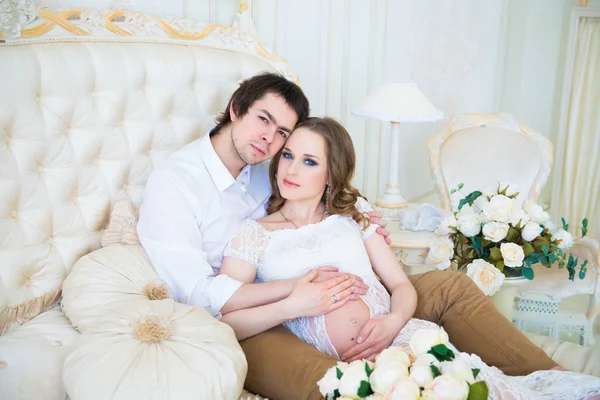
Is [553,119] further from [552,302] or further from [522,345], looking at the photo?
[522,345]

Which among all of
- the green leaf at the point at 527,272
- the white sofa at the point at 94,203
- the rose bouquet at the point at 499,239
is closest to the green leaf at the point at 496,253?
the rose bouquet at the point at 499,239

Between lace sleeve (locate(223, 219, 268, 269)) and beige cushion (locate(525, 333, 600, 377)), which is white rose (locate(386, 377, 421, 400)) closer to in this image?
lace sleeve (locate(223, 219, 268, 269))

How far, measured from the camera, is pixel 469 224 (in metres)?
2.37

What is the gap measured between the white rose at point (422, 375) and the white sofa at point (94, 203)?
1.65 ft

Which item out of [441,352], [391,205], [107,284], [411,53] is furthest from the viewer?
[411,53]

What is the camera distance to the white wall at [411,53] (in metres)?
2.93

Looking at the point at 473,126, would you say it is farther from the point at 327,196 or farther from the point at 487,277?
the point at 327,196

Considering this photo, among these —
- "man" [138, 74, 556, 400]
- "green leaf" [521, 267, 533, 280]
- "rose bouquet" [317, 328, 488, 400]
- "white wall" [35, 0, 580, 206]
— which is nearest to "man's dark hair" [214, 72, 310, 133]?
"man" [138, 74, 556, 400]

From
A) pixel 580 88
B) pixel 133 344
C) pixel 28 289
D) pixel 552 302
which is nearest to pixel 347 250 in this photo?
pixel 133 344

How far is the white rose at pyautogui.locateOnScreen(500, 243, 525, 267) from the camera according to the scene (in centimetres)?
229

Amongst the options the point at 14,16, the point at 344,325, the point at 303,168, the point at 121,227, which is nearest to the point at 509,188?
the point at 303,168

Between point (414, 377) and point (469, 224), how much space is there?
57.1 inches

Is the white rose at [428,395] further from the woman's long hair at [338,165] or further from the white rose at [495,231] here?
the white rose at [495,231]

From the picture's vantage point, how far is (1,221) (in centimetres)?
166
